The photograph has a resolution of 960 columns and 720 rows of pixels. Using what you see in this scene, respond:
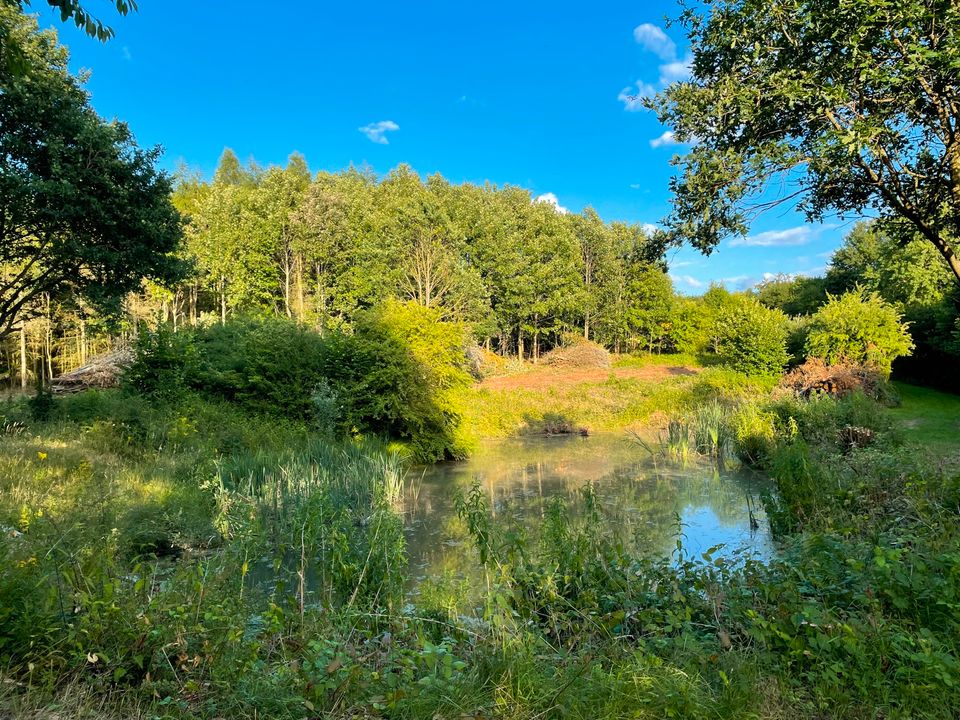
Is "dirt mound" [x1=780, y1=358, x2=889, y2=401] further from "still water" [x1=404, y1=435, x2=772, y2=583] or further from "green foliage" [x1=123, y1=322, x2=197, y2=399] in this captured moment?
"green foliage" [x1=123, y1=322, x2=197, y2=399]

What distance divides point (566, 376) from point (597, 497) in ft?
74.7

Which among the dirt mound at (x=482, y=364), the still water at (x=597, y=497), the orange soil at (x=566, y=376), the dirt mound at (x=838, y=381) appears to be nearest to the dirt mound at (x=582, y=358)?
the orange soil at (x=566, y=376)

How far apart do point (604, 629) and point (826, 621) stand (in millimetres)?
1343

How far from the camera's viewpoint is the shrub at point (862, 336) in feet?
64.7

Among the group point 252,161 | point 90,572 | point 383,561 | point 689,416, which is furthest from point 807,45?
point 252,161

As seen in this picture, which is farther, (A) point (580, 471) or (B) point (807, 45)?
(A) point (580, 471)

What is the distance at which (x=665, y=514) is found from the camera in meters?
9.54

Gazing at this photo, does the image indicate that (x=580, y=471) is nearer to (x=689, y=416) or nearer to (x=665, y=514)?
(x=665, y=514)

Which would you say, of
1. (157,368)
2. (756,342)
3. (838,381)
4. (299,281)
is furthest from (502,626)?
(299,281)

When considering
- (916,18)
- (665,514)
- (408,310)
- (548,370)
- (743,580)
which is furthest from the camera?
(548,370)

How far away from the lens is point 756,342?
24672mm

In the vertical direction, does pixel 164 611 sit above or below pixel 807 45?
below

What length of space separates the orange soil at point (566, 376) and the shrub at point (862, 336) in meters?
8.19

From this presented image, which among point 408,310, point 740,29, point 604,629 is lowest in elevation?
point 604,629
